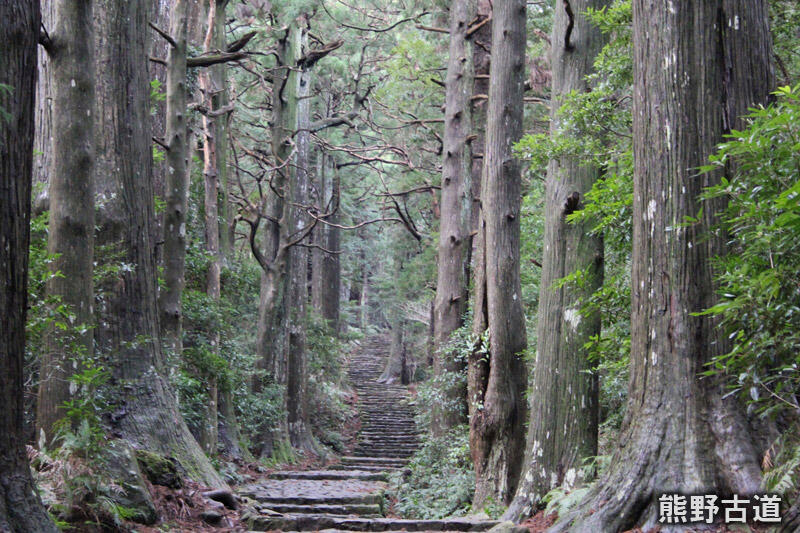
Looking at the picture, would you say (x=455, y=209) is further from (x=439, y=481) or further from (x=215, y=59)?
(x=215, y=59)

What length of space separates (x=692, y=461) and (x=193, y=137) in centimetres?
1559

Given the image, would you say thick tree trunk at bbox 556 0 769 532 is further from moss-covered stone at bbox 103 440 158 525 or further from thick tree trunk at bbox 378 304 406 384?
thick tree trunk at bbox 378 304 406 384

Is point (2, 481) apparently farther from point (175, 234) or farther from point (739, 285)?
point (175, 234)

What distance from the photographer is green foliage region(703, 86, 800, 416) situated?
3449 mm

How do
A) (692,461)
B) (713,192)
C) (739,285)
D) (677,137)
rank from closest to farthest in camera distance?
(739,285), (713,192), (692,461), (677,137)

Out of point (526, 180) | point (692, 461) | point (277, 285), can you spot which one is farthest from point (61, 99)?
point (526, 180)

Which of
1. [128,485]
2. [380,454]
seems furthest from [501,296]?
[380,454]

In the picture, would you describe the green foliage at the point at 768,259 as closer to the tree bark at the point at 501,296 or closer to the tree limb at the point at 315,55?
the tree bark at the point at 501,296

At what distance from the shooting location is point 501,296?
9.91m

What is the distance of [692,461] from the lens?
4.44 metres

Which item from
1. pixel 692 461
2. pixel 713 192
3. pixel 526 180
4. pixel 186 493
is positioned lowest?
pixel 186 493

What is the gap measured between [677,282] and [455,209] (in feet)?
34.8

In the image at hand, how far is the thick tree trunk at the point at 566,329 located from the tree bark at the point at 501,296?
167cm

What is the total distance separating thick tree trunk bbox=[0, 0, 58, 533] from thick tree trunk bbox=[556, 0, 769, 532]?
3.44 meters
